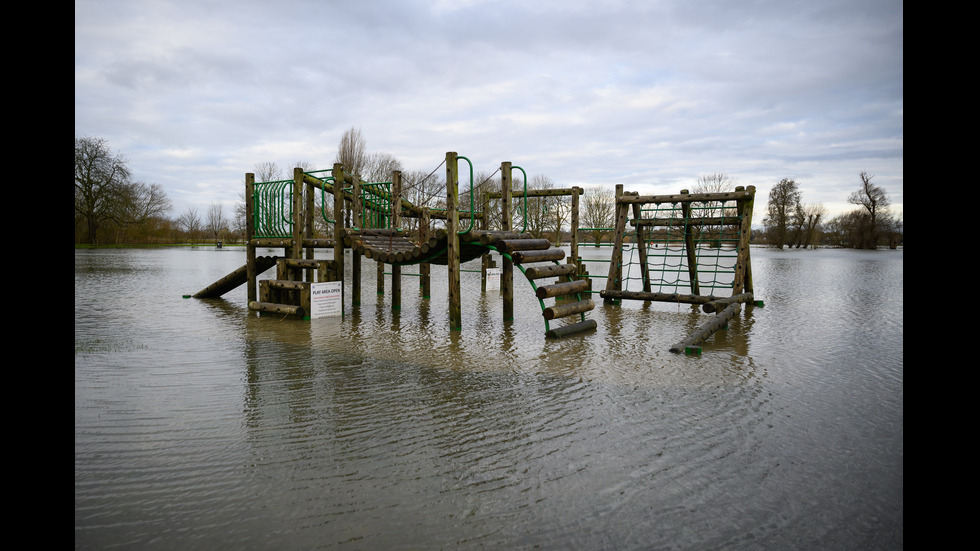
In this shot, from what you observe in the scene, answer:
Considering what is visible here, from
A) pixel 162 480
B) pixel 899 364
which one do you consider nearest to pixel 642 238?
pixel 899 364

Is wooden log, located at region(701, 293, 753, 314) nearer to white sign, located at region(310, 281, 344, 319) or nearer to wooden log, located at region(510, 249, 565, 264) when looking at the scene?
wooden log, located at region(510, 249, 565, 264)

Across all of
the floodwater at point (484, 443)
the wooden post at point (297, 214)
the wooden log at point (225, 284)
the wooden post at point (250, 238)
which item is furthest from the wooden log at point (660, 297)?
the wooden log at point (225, 284)

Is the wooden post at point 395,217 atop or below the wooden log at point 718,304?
atop

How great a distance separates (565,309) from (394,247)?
3696 millimetres

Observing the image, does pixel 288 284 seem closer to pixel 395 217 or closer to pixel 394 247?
pixel 394 247

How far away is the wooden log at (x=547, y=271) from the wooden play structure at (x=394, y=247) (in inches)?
0.6

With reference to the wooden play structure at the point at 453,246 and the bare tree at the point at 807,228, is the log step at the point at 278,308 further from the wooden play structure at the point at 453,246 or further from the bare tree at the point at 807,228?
the bare tree at the point at 807,228

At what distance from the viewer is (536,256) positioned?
26.7 ft

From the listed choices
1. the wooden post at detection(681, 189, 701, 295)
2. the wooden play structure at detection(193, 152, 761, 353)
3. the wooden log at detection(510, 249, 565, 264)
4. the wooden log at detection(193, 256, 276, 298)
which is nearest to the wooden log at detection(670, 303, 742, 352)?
the wooden play structure at detection(193, 152, 761, 353)

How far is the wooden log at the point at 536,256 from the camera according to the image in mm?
7816

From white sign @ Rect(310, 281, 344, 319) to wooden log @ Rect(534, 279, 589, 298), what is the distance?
12.6 ft
